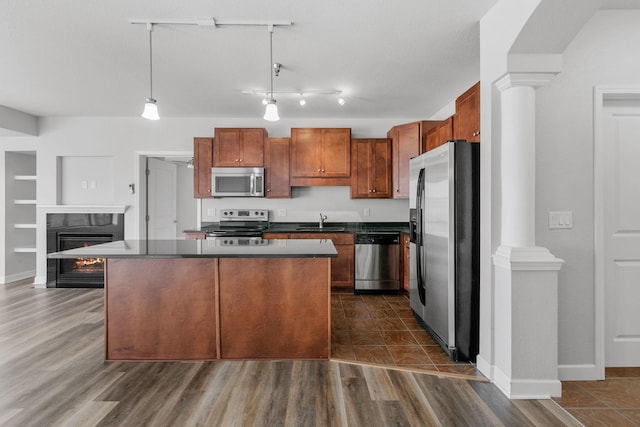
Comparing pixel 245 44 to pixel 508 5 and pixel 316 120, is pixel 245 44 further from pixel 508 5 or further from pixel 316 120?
pixel 316 120

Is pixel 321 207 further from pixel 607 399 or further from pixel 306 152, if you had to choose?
pixel 607 399

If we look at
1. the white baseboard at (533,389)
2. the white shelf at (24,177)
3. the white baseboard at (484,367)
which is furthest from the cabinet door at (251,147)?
the white baseboard at (533,389)

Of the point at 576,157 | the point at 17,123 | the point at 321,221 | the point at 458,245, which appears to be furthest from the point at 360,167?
the point at 17,123

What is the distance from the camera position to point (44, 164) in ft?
17.1

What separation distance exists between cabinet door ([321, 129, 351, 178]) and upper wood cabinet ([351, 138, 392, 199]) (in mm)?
96

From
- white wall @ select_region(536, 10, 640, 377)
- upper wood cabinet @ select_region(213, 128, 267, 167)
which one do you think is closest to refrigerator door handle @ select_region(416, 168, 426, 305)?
white wall @ select_region(536, 10, 640, 377)

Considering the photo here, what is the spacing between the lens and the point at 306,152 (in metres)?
4.97

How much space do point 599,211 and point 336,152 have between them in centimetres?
321

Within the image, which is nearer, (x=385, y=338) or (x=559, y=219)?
(x=559, y=219)

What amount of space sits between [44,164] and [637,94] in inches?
266

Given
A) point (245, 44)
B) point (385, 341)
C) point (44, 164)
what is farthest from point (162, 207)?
point (385, 341)

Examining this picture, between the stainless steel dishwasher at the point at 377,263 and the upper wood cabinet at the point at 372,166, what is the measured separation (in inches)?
26.7

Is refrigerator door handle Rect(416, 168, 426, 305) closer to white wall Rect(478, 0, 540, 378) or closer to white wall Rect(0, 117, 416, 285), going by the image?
white wall Rect(478, 0, 540, 378)

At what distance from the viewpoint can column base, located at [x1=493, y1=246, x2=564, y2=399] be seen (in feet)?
7.06
